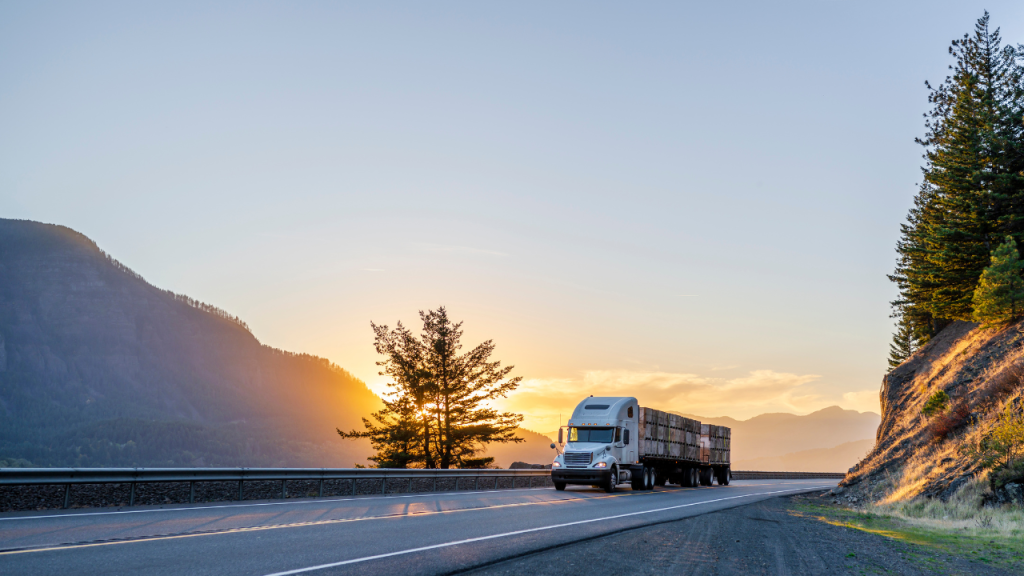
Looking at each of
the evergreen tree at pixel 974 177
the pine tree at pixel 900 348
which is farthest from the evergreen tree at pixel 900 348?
the evergreen tree at pixel 974 177

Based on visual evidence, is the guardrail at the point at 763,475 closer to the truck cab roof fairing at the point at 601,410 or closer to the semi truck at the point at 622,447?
the semi truck at the point at 622,447

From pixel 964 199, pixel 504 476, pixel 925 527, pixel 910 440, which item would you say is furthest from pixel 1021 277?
pixel 504 476

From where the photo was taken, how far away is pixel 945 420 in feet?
83.2

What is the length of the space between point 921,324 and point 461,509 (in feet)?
155

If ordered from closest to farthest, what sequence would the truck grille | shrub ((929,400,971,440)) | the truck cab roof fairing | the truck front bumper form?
shrub ((929,400,971,440)) < the truck front bumper < the truck grille < the truck cab roof fairing

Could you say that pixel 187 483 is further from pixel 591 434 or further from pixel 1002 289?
pixel 1002 289

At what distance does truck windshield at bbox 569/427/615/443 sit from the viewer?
92.5 ft

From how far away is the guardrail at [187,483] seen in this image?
1404 centimetres

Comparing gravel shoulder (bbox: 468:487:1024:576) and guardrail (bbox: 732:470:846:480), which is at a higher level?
gravel shoulder (bbox: 468:487:1024:576)

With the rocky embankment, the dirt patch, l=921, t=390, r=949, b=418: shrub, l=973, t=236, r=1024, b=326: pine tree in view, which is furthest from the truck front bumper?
l=973, t=236, r=1024, b=326: pine tree

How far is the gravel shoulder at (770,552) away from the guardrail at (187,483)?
1065 centimetres

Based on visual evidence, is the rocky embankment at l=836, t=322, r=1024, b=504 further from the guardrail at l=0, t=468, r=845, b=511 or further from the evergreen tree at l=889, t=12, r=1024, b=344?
the guardrail at l=0, t=468, r=845, b=511

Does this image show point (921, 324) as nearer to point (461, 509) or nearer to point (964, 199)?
point (964, 199)

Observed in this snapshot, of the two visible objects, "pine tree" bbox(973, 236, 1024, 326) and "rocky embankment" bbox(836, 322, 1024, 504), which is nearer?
"rocky embankment" bbox(836, 322, 1024, 504)
